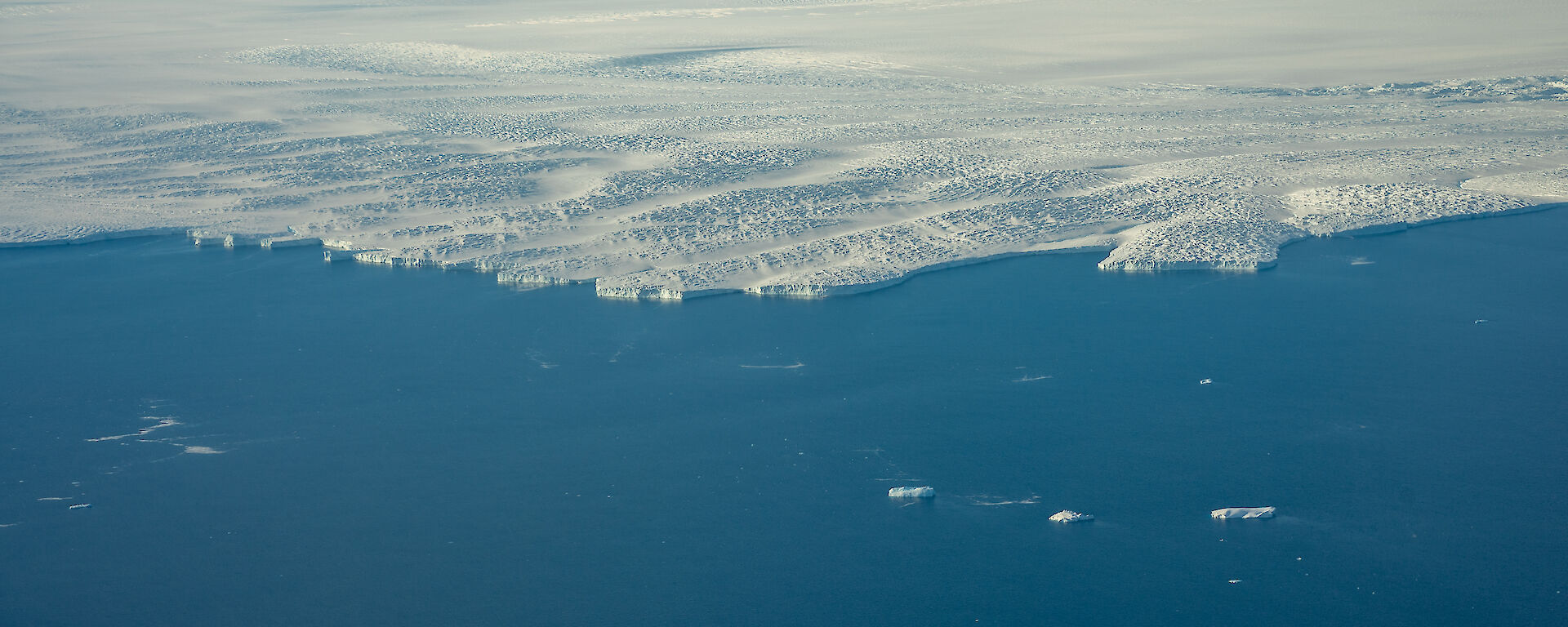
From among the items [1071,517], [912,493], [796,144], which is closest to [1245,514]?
[1071,517]

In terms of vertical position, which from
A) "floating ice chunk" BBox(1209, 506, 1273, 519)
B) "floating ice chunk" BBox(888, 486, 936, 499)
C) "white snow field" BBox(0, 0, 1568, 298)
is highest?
"white snow field" BBox(0, 0, 1568, 298)

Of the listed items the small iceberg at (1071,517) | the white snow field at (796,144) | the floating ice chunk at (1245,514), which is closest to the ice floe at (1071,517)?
the small iceberg at (1071,517)

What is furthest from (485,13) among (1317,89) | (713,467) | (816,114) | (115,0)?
(713,467)

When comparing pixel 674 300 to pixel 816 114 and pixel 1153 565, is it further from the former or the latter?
pixel 816 114

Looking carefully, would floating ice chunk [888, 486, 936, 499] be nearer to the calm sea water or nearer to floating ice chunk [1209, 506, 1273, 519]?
the calm sea water

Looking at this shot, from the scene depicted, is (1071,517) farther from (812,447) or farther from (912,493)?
(812,447)

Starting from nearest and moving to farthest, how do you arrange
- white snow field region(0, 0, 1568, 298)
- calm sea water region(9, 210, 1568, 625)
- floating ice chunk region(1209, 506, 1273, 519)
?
calm sea water region(9, 210, 1568, 625), floating ice chunk region(1209, 506, 1273, 519), white snow field region(0, 0, 1568, 298)

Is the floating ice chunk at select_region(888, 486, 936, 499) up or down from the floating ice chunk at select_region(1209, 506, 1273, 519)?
up

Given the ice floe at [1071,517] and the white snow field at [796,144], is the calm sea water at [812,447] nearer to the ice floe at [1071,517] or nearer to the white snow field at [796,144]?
the ice floe at [1071,517]

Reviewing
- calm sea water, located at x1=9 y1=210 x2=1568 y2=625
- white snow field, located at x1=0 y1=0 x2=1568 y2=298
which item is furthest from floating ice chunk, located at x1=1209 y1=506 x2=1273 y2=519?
white snow field, located at x1=0 y1=0 x2=1568 y2=298
